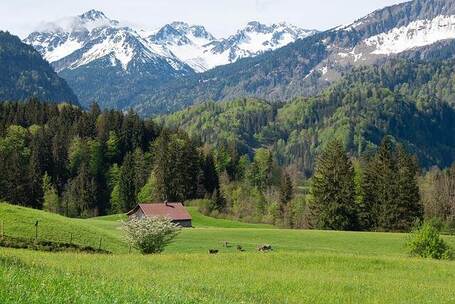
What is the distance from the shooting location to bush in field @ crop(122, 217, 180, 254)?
1984 inches

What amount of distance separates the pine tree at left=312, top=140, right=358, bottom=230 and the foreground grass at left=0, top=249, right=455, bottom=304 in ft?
198

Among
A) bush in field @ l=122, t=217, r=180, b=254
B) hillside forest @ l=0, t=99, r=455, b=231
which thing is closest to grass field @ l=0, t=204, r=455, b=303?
bush in field @ l=122, t=217, r=180, b=254

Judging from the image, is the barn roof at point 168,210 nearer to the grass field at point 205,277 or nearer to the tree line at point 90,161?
the tree line at point 90,161

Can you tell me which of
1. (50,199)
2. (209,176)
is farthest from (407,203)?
(50,199)

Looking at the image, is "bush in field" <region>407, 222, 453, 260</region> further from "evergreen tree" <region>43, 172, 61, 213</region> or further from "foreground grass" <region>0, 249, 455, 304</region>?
"evergreen tree" <region>43, 172, 61, 213</region>

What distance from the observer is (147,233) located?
50.3 meters

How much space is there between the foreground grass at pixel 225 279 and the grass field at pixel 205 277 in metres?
0.03

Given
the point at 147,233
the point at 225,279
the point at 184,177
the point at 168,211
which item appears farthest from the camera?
the point at 184,177

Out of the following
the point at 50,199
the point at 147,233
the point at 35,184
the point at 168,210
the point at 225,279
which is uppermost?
the point at 35,184

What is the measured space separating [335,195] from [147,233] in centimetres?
6091

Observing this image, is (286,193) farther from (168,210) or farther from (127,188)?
(127,188)

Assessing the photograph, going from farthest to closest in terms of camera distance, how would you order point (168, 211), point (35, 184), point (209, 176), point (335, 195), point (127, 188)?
point (209, 176), point (127, 188), point (35, 184), point (168, 211), point (335, 195)

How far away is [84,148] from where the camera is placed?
16912 centimetres

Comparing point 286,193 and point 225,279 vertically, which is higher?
point 286,193
